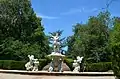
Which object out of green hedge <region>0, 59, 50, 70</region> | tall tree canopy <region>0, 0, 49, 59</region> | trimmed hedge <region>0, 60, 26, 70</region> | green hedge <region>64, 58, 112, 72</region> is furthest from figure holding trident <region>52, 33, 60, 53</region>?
tall tree canopy <region>0, 0, 49, 59</region>

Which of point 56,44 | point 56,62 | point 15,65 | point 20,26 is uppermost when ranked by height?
point 20,26

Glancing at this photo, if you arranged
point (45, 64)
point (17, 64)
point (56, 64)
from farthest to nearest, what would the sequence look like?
point (45, 64) → point (17, 64) → point (56, 64)

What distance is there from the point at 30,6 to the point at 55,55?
3171 cm

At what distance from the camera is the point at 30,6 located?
57156 mm

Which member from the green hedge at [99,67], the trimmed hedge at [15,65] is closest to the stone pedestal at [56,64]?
the green hedge at [99,67]

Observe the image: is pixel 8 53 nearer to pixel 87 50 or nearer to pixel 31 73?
pixel 87 50

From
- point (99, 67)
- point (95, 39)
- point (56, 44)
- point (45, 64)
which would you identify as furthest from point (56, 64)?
point (95, 39)

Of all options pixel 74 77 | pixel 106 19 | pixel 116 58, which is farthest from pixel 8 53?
pixel 116 58

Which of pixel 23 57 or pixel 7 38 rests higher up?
pixel 7 38

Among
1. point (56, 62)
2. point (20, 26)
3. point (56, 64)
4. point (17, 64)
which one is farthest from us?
point (20, 26)

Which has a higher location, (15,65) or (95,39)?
(95,39)

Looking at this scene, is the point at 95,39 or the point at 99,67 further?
the point at 95,39

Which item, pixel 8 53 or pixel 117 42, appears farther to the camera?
pixel 8 53

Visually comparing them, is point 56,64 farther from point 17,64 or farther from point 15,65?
point 15,65
